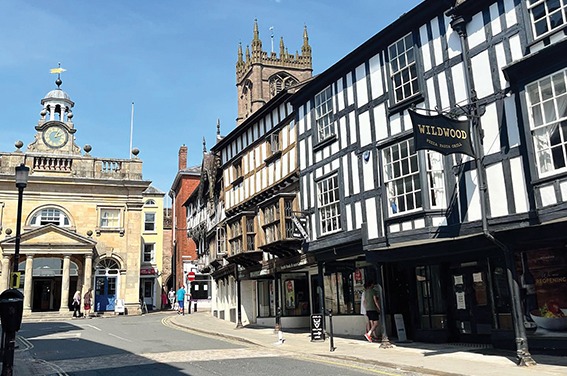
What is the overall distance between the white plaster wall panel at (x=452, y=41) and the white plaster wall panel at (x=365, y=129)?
3.32 metres

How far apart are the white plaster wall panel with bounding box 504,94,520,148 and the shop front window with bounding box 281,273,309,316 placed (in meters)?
12.3

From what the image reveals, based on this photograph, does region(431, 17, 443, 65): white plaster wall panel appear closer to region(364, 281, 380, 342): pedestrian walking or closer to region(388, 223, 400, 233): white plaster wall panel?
region(388, 223, 400, 233): white plaster wall panel

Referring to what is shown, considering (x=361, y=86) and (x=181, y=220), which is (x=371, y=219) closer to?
(x=361, y=86)

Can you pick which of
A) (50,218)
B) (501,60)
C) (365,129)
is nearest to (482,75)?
(501,60)

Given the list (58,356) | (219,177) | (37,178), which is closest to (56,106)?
(37,178)

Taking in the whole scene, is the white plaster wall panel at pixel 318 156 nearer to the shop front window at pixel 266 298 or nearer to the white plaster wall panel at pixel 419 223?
the white plaster wall panel at pixel 419 223

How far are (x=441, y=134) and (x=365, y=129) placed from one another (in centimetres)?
470

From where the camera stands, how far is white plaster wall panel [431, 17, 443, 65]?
1305 centimetres

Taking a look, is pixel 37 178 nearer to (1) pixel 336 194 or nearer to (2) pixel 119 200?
(2) pixel 119 200

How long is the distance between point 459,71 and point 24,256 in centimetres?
3172

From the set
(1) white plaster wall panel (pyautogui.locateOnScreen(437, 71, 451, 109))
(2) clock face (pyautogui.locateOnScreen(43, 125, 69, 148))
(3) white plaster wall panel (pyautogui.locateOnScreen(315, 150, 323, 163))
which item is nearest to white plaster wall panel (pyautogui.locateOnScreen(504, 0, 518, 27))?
(1) white plaster wall panel (pyautogui.locateOnScreen(437, 71, 451, 109))

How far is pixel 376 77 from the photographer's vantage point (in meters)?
15.2

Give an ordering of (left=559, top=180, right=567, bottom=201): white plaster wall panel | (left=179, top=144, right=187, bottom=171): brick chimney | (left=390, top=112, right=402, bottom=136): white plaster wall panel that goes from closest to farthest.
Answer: (left=559, top=180, right=567, bottom=201): white plaster wall panel, (left=390, top=112, right=402, bottom=136): white plaster wall panel, (left=179, top=144, right=187, bottom=171): brick chimney

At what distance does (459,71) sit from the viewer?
41.0ft
